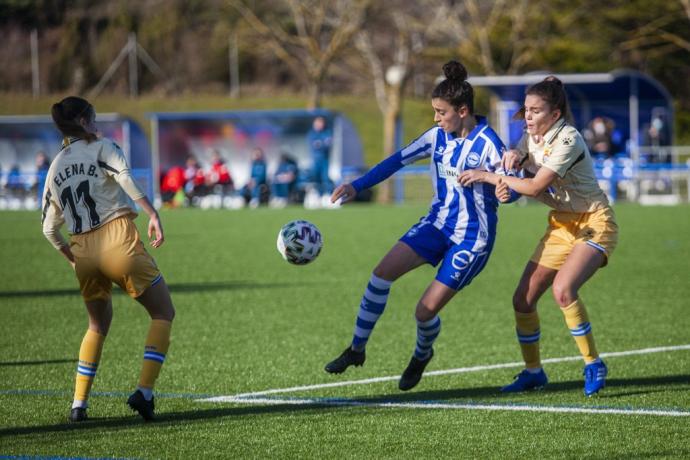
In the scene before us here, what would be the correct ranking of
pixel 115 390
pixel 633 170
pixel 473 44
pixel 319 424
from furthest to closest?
pixel 473 44 < pixel 633 170 < pixel 115 390 < pixel 319 424

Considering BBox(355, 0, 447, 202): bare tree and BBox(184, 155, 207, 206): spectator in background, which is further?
BBox(355, 0, 447, 202): bare tree

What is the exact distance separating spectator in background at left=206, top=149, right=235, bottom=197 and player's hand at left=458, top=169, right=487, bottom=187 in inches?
1024

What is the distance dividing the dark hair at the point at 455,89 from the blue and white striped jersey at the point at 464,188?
206 mm

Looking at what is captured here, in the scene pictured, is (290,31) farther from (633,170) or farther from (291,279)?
(291,279)

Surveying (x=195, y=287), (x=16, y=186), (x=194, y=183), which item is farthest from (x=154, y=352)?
(x=16, y=186)

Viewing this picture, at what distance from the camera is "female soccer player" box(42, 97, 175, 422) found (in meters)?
5.98

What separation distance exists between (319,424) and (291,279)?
26.8 ft

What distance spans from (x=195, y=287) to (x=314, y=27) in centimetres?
3185

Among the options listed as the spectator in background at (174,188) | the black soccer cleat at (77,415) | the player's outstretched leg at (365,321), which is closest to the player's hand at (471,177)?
the player's outstretched leg at (365,321)

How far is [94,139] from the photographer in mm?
6055

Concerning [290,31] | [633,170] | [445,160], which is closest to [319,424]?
[445,160]

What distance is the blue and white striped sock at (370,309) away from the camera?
6840 millimetres

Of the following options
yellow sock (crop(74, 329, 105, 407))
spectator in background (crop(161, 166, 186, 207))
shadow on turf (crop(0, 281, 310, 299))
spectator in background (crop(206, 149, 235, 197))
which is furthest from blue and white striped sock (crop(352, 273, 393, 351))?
spectator in background (crop(161, 166, 186, 207))

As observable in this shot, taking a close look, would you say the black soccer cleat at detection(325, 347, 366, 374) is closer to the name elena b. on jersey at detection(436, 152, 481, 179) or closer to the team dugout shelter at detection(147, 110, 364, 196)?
the name elena b. on jersey at detection(436, 152, 481, 179)
